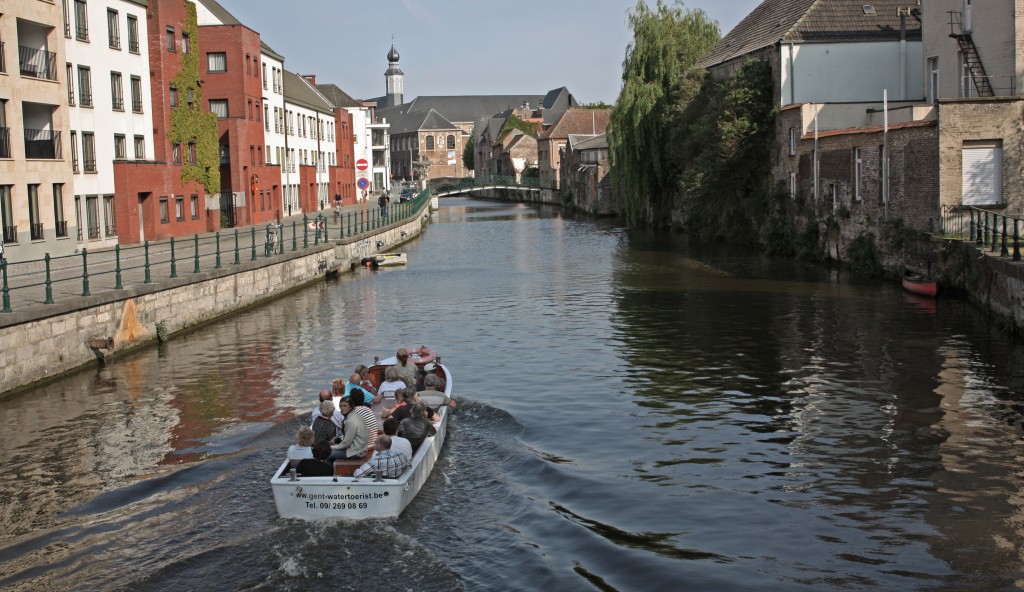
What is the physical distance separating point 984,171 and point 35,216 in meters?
27.2

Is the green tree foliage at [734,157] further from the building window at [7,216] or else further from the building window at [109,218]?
the building window at [7,216]

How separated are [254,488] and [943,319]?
1776 cm

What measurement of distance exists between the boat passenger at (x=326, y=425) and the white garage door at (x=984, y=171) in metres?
22.0

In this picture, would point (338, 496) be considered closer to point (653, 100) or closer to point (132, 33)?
point (132, 33)

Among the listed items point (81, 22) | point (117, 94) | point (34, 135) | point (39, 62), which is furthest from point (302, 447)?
point (117, 94)

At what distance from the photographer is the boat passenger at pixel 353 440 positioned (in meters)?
13.0

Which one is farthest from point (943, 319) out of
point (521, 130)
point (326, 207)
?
point (521, 130)

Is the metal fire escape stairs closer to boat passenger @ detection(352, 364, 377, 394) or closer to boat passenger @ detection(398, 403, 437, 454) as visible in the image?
boat passenger @ detection(352, 364, 377, 394)

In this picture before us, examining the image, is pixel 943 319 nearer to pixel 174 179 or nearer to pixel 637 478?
pixel 637 478

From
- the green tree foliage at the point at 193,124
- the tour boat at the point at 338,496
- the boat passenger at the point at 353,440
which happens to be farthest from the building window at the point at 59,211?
the tour boat at the point at 338,496

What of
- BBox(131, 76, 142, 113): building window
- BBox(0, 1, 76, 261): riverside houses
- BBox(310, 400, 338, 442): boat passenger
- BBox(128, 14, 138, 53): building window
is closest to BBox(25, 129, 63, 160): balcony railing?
BBox(0, 1, 76, 261): riverside houses

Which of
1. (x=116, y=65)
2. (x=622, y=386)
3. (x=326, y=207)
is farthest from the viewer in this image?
(x=326, y=207)

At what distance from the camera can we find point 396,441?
1259 centimetres

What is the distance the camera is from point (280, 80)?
211 ft
